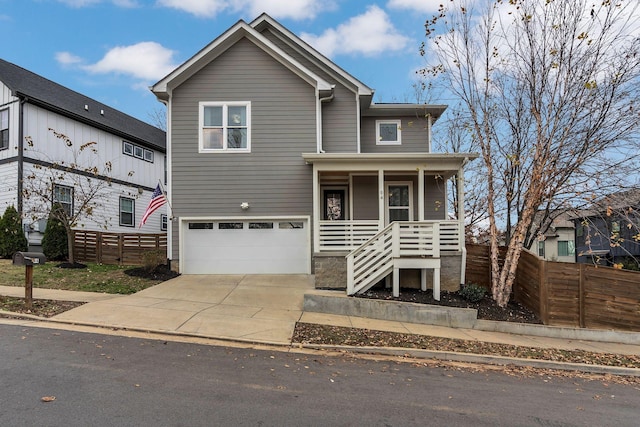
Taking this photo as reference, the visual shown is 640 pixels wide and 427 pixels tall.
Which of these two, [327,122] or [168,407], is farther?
[327,122]

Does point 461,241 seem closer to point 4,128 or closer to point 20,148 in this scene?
point 20,148

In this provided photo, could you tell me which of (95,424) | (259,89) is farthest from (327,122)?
(95,424)

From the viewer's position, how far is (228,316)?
25.9ft

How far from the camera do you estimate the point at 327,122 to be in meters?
13.6

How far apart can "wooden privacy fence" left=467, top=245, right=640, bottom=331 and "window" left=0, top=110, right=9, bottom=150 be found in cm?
1850

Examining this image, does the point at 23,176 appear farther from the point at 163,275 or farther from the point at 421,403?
the point at 421,403

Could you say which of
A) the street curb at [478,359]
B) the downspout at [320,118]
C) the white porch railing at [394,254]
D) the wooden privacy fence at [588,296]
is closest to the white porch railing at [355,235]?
the white porch railing at [394,254]

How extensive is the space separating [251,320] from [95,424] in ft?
14.2

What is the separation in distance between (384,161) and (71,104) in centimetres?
1471

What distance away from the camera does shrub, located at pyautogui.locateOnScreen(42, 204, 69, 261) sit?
13664 millimetres

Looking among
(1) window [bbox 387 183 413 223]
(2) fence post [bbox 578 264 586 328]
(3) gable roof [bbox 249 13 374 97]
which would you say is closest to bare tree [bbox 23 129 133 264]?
(3) gable roof [bbox 249 13 374 97]

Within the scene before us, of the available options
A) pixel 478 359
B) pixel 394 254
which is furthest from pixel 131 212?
pixel 478 359

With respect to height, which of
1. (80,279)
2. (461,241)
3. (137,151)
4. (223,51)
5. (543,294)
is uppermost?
(223,51)

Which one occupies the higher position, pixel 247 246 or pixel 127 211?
pixel 127 211
